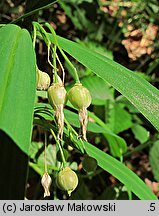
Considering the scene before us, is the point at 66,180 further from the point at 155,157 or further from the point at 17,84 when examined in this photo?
the point at 155,157

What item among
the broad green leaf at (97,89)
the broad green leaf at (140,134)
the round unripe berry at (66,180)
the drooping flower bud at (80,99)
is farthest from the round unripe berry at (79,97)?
the broad green leaf at (140,134)

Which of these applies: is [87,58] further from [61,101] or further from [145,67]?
[145,67]

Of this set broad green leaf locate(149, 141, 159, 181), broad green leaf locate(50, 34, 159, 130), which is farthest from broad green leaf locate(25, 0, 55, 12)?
broad green leaf locate(149, 141, 159, 181)

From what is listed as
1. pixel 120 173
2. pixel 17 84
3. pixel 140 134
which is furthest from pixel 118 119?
pixel 17 84

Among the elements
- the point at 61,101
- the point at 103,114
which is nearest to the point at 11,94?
A: the point at 61,101

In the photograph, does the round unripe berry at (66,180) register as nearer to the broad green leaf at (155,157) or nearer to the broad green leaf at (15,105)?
the broad green leaf at (15,105)

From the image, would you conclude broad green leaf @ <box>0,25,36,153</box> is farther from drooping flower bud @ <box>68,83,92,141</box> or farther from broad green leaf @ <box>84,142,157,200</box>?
broad green leaf @ <box>84,142,157,200</box>
